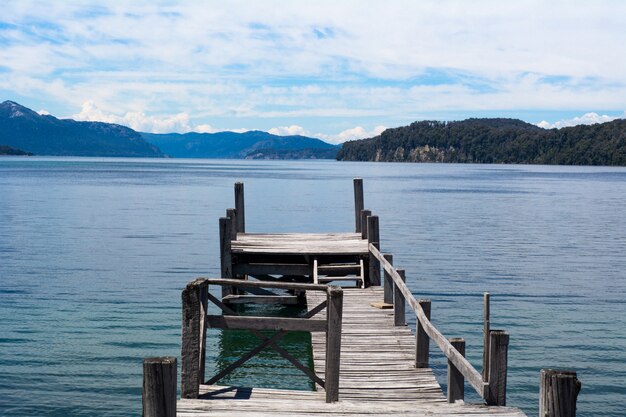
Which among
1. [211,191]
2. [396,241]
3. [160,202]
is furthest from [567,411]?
[211,191]

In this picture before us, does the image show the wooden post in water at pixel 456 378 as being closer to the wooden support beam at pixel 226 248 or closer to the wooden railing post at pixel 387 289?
the wooden railing post at pixel 387 289

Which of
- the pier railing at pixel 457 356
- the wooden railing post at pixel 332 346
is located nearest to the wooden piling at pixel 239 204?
the pier railing at pixel 457 356

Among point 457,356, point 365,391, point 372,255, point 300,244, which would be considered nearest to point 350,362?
point 365,391

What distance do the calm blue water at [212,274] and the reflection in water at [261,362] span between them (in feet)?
0.24

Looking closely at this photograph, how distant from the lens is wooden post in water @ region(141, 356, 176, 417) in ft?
21.0

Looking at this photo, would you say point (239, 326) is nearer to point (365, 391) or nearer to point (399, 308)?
point (365, 391)

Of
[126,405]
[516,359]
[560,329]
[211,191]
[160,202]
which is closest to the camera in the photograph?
[126,405]

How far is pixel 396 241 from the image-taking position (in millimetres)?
37156

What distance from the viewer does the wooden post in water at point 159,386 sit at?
639 centimetres

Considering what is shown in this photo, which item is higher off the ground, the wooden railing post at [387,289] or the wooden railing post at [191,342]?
the wooden railing post at [191,342]

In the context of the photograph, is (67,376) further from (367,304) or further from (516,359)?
(516,359)

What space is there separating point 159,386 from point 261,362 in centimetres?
888

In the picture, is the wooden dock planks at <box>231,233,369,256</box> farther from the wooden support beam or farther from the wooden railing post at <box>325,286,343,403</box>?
the wooden railing post at <box>325,286,343,403</box>

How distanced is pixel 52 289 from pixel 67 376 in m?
9.40
